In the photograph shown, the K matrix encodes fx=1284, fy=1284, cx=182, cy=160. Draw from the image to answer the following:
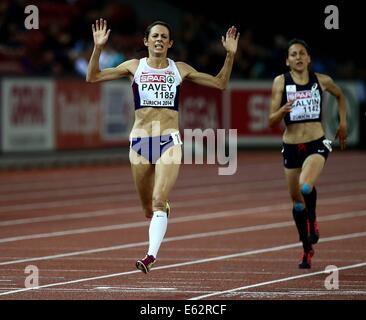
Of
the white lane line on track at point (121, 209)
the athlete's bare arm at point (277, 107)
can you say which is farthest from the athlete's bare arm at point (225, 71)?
the white lane line on track at point (121, 209)

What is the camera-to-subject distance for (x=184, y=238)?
16.2 metres

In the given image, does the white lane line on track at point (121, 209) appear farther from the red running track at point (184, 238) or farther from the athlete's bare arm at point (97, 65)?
the athlete's bare arm at point (97, 65)

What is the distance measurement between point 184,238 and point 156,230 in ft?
15.0

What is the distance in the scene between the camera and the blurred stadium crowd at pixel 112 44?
2852 centimetres

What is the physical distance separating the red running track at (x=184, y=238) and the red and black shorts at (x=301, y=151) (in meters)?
1.06

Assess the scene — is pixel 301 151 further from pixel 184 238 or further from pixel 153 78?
pixel 184 238

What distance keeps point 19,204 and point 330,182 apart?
280 inches

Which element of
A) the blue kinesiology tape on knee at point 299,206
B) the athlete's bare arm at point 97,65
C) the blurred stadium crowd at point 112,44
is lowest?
the blue kinesiology tape on knee at point 299,206

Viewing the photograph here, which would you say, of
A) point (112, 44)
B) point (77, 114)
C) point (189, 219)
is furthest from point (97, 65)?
point (112, 44)

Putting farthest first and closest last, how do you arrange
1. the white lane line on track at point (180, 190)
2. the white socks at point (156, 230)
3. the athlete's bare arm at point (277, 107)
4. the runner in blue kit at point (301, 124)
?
the white lane line on track at point (180, 190) < the runner in blue kit at point (301, 124) < the athlete's bare arm at point (277, 107) < the white socks at point (156, 230)

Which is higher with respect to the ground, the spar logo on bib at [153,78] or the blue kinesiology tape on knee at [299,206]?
the spar logo on bib at [153,78]

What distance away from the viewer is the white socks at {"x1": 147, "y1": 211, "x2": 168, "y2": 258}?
11.6m

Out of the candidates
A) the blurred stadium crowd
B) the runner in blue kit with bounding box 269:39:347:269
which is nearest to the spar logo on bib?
the runner in blue kit with bounding box 269:39:347:269

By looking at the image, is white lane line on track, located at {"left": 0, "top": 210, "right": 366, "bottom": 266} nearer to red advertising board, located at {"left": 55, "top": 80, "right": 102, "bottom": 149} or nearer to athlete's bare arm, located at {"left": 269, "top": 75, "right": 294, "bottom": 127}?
athlete's bare arm, located at {"left": 269, "top": 75, "right": 294, "bottom": 127}
